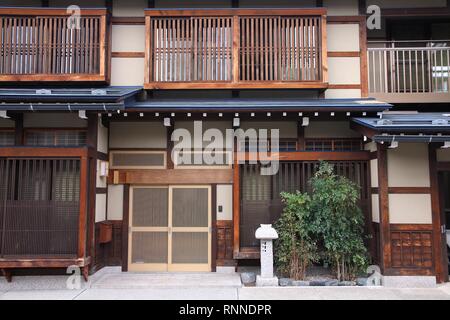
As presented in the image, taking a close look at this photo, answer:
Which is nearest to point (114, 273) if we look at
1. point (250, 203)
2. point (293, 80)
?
point (250, 203)

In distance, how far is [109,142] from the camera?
7977 millimetres

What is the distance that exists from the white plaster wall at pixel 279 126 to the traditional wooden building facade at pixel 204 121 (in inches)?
1.3

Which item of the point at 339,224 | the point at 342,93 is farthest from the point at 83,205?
the point at 342,93

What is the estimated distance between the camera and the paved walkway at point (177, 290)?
607cm

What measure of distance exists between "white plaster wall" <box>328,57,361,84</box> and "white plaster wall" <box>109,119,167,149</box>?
4.34m

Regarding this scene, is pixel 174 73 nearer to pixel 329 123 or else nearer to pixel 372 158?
pixel 329 123

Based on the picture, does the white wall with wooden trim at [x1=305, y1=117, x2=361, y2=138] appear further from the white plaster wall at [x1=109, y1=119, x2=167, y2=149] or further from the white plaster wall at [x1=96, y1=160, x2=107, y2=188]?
the white plaster wall at [x1=96, y1=160, x2=107, y2=188]

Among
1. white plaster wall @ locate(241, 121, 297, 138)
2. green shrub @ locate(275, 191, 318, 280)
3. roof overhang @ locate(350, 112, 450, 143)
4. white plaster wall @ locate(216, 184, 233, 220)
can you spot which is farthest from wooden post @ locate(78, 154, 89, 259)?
roof overhang @ locate(350, 112, 450, 143)

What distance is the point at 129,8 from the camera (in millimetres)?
8406

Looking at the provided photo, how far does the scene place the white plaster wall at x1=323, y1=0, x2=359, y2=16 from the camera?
27.3ft

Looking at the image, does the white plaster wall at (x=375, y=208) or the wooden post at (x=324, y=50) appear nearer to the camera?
the white plaster wall at (x=375, y=208)

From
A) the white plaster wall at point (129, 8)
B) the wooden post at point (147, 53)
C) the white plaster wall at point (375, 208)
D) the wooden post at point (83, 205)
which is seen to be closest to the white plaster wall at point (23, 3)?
the white plaster wall at point (129, 8)

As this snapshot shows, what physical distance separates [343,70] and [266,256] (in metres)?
4.88

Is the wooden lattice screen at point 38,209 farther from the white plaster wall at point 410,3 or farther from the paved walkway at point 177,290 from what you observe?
the white plaster wall at point 410,3
